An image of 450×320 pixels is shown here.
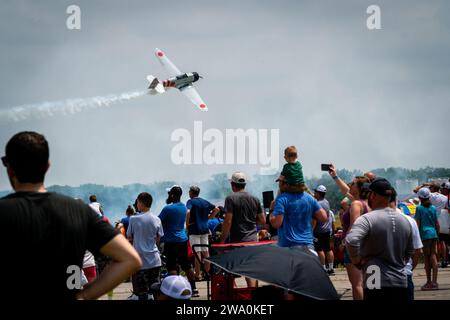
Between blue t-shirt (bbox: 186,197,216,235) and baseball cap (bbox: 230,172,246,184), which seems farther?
blue t-shirt (bbox: 186,197,216,235)

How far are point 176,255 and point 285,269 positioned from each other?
679cm

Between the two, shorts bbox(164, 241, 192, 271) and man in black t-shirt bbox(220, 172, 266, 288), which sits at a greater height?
man in black t-shirt bbox(220, 172, 266, 288)

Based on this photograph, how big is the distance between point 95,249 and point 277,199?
5.16 m

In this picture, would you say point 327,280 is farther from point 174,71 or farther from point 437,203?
point 174,71

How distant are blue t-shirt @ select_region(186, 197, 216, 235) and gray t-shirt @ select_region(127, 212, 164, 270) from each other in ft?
11.0

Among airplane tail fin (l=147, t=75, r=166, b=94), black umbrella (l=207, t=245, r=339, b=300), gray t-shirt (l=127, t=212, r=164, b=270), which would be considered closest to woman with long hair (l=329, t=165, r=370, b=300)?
black umbrella (l=207, t=245, r=339, b=300)

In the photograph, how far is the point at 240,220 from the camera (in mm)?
10422

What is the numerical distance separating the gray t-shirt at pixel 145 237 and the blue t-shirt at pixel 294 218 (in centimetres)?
249

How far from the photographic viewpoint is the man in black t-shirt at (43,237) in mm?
3328

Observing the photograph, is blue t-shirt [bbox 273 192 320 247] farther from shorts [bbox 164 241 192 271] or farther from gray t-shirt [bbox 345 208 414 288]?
shorts [bbox 164 241 192 271]

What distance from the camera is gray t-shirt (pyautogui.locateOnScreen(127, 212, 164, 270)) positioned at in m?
10.2

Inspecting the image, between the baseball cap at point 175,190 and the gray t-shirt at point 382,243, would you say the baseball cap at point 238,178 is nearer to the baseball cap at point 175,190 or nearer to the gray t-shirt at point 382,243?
the baseball cap at point 175,190

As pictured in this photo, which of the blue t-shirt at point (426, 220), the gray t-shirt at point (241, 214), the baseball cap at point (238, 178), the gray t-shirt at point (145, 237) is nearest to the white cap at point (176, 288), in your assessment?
the gray t-shirt at point (145, 237)
